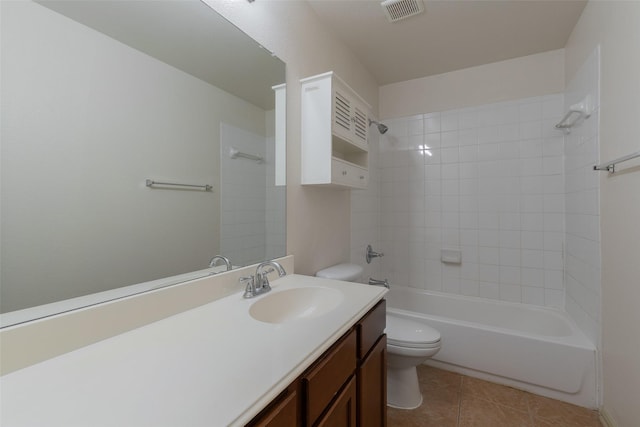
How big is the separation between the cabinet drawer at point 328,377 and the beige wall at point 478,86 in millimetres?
2393

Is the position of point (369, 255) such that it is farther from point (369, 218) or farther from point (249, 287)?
point (249, 287)

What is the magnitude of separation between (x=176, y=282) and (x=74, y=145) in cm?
50

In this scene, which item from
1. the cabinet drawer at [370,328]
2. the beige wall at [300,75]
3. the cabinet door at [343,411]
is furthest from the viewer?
the beige wall at [300,75]

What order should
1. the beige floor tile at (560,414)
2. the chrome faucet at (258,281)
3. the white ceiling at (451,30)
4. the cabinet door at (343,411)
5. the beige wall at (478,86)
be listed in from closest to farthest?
the cabinet door at (343,411) < the chrome faucet at (258,281) < the beige floor tile at (560,414) < the white ceiling at (451,30) < the beige wall at (478,86)

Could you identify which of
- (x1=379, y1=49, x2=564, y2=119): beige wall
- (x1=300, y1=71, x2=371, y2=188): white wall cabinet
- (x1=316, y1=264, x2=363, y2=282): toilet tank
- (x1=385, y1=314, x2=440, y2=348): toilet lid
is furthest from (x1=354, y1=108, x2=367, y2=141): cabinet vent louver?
(x1=385, y1=314, x2=440, y2=348): toilet lid

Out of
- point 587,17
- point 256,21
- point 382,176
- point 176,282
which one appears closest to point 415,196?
point 382,176

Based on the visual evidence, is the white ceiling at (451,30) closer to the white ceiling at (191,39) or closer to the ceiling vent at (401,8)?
the ceiling vent at (401,8)

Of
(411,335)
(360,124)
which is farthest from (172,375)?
(360,124)

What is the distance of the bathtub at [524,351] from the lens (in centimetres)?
158

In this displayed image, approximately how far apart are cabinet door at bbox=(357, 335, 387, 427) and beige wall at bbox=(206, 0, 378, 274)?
2.10 feet

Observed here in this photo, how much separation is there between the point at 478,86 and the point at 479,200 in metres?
1.01

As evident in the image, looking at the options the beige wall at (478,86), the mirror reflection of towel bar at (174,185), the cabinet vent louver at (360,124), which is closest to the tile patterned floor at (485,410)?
the mirror reflection of towel bar at (174,185)

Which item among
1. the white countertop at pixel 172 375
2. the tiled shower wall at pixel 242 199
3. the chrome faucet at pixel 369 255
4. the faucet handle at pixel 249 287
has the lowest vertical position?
the chrome faucet at pixel 369 255

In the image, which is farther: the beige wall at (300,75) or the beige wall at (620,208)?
the beige wall at (300,75)
